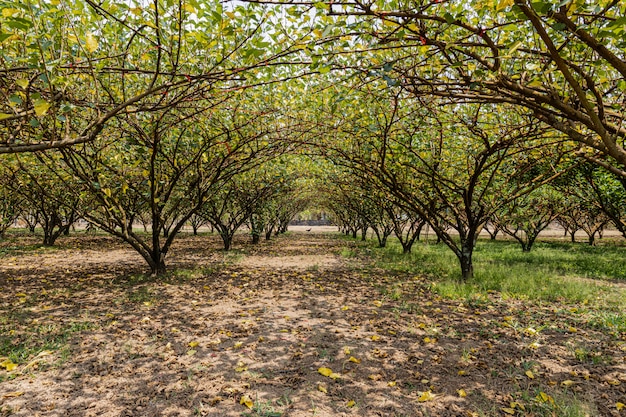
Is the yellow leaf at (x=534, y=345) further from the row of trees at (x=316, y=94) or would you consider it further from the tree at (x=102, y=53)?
the tree at (x=102, y=53)

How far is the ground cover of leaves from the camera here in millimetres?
3402

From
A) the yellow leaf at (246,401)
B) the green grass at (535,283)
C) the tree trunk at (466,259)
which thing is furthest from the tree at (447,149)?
the yellow leaf at (246,401)

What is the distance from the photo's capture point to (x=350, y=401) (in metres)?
3.44

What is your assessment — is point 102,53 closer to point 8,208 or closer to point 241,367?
point 241,367

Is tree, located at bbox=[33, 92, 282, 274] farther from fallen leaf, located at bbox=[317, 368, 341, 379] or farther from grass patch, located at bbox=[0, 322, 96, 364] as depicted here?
fallen leaf, located at bbox=[317, 368, 341, 379]

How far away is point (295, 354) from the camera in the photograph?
4512mm

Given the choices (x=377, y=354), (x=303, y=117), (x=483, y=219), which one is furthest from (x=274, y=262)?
(x=377, y=354)

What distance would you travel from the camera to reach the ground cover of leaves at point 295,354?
340cm

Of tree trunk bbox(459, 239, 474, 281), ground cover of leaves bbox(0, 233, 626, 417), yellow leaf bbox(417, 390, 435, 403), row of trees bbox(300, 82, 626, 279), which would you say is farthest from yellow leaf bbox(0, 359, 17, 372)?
tree trunk bbox(459, 239, 474, 281)

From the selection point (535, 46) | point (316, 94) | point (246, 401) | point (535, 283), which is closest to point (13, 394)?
point (246, 401)

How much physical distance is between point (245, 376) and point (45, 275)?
875 cm

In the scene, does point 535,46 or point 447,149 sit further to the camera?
point 447,149

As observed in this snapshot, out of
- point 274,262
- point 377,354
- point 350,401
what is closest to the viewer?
point 350,401

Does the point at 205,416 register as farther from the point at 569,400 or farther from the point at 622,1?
the point at 622,1
